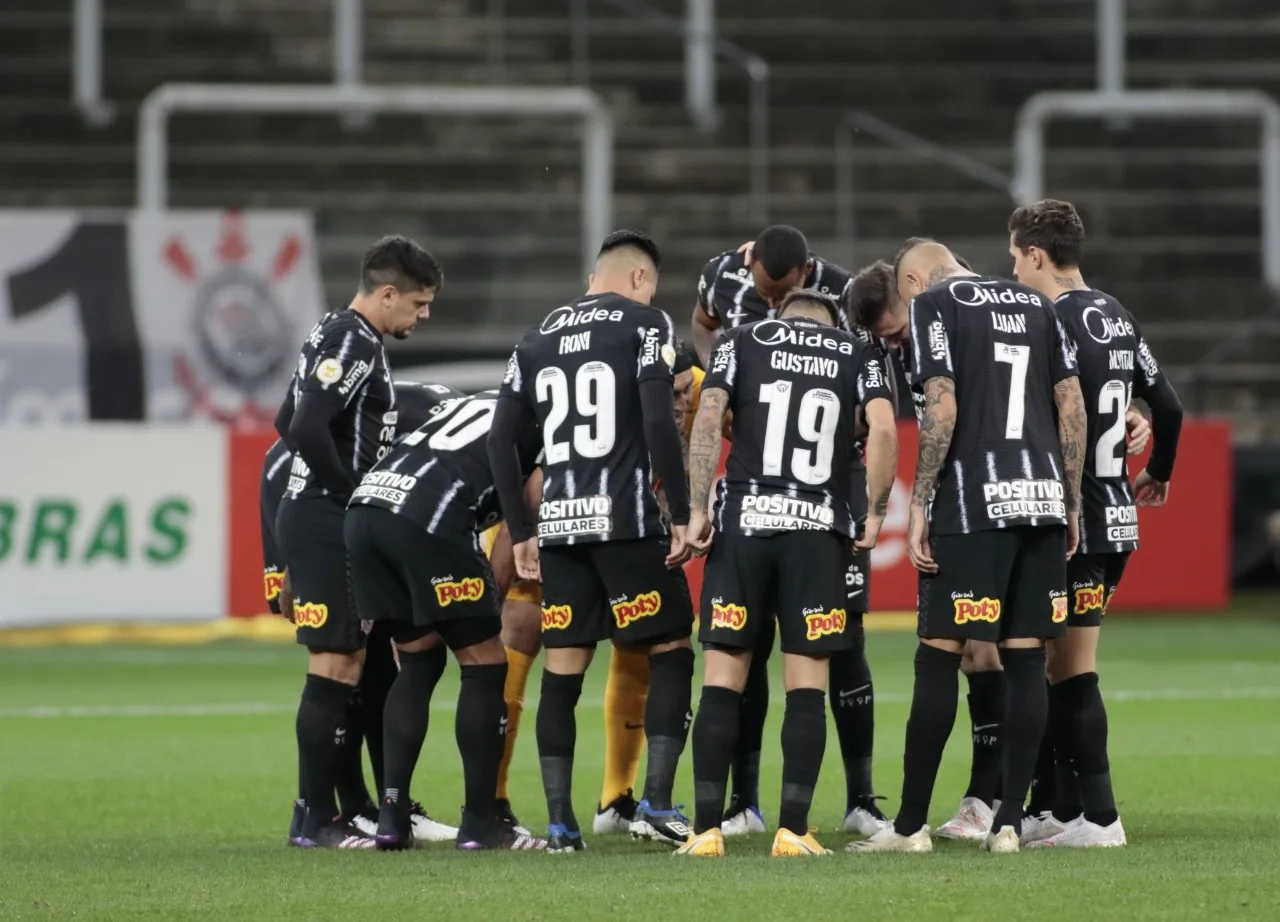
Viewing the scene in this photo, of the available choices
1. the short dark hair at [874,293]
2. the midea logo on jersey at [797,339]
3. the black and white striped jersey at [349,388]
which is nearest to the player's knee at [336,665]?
the black and white striped jersey at [349,388]

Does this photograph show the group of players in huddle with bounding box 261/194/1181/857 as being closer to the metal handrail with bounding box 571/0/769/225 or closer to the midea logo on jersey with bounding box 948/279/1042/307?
the midea logo on jersey with bounding box 948/279/1042/307

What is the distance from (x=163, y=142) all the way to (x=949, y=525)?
15.2m

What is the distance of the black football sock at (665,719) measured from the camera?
7.56 meters

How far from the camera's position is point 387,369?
8.00m

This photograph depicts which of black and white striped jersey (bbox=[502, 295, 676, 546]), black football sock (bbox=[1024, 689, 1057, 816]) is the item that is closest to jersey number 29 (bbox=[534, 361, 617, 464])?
black and white striped jersey (bbox=[502, 295, 676, 546])

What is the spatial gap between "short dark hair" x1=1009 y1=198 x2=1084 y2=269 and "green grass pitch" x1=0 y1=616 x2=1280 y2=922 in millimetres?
2081

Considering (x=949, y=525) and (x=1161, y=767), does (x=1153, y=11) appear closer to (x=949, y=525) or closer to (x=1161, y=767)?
(x=1161, y=767)

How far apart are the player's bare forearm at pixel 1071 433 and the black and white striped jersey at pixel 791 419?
23.8 inches

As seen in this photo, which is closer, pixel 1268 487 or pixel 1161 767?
pixel 1161 767

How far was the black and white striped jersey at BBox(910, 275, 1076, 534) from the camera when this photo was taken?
23.7 ft

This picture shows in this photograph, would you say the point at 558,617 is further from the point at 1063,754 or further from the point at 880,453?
the point at 1063,754

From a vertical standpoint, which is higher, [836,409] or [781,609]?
[836,409]

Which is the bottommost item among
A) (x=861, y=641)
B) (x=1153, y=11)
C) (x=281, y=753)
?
(x=281, y=753)

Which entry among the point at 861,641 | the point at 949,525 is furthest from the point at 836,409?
the point at 861,641
